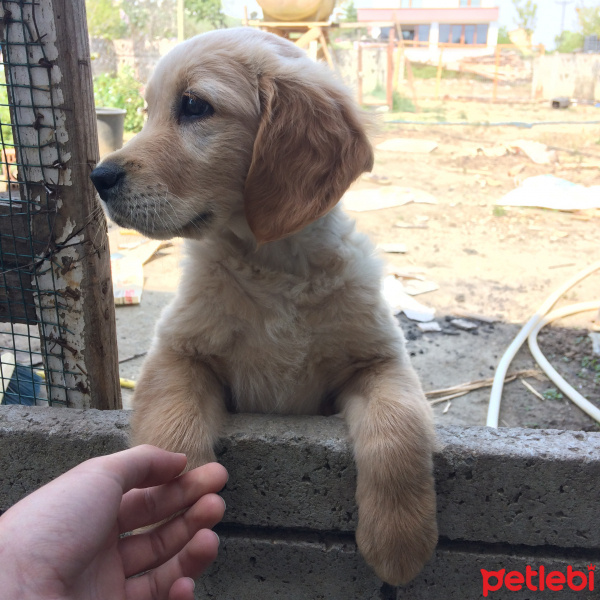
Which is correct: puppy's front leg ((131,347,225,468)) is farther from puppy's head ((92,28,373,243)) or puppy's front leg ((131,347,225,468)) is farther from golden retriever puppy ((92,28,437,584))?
puppy's head ((92,28,373,243))

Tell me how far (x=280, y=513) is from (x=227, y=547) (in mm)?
234

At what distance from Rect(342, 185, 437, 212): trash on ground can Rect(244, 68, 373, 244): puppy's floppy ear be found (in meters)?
6.46

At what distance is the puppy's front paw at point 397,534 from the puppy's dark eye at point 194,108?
136 centimetres

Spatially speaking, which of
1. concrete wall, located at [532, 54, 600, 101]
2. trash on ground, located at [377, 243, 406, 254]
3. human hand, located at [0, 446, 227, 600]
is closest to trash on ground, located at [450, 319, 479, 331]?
trash on ground, located at [377, 243, 406, 254]

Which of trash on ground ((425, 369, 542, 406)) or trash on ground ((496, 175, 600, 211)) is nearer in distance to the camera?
trash on ground ((425, 369, 542, 406))

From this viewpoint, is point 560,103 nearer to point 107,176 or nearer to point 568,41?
point 107,176

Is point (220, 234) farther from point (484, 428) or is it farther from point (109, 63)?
point (109, 63)

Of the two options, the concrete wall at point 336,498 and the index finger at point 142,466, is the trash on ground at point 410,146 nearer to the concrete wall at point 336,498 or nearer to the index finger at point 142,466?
the concrete wall at point 336,498

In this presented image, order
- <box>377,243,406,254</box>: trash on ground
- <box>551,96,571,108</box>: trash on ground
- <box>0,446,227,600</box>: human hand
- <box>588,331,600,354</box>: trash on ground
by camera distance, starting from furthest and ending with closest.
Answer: <box>551,96,571,108</box>: trash on ground < <box>377,243,406,254</box>: trash on ground < <box>588,331,600,354</box>: trash on ground < <box>0,446,227,600</box>: human hand

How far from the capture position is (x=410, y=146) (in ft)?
43.0

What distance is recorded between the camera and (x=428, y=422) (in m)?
2.00

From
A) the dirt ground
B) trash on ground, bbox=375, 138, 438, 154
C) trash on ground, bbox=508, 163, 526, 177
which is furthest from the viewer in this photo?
trash on ground, bbox=375, 138, 438, 154

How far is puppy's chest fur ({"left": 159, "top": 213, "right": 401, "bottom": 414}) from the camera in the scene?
7.03 ft

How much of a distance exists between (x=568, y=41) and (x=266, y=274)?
146 ft
